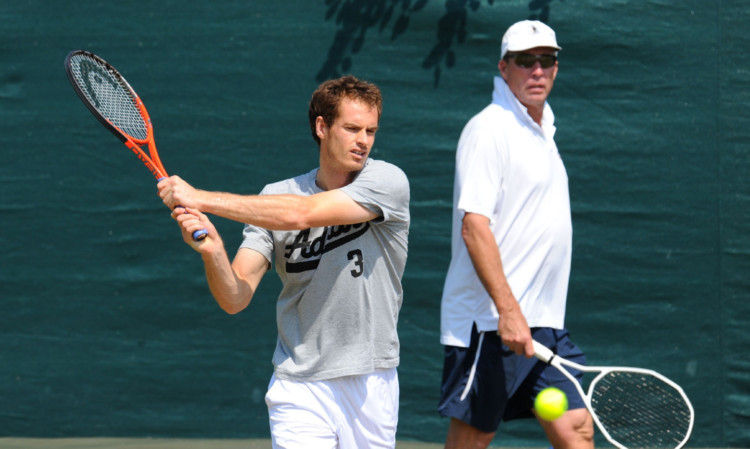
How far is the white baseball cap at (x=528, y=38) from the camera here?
12.0ft

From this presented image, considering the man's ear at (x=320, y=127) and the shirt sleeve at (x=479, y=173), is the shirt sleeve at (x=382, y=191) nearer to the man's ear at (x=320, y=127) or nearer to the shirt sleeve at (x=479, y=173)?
the man's ear at (x=320, y=127)

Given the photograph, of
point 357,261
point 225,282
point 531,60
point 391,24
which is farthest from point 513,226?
point 391,24

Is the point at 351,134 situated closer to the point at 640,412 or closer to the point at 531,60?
the point at 531,60

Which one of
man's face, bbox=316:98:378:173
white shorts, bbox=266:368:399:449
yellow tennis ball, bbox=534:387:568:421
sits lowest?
yellow tennis ball, bbox=534:387:568:421

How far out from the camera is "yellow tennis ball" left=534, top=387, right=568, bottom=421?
3381 mm

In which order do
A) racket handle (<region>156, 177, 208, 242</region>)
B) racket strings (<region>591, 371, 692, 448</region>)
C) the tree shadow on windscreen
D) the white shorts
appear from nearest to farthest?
racket handle (<region>156, 177, 208, 242</region>), the white shorts, racket strings (<region>591, 371, 692, 448</region>), the tree shadow on windscreen

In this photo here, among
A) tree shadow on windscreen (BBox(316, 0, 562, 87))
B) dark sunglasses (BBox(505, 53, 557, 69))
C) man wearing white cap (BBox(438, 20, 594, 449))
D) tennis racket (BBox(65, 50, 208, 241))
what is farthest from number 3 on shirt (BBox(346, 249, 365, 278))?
tree shadow on windscreen (BBox(316, 0, 562, 87))

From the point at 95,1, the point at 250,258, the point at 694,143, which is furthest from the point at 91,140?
the point at 694,143

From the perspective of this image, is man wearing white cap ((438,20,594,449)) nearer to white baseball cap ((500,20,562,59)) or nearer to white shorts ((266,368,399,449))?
white baseball cap ((500,20,562,59))

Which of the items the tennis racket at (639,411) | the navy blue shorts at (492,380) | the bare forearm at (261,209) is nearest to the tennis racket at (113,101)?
the bare forearm at (261,209)

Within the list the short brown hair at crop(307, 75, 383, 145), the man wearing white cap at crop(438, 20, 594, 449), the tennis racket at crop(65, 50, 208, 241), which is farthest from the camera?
the man wearing white cap at crop(438, 20, 594, 449)

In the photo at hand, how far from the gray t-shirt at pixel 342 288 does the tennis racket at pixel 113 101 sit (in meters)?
0.52

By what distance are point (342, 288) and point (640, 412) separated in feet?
7.03

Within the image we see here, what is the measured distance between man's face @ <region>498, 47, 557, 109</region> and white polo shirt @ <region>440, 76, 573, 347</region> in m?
0.11
